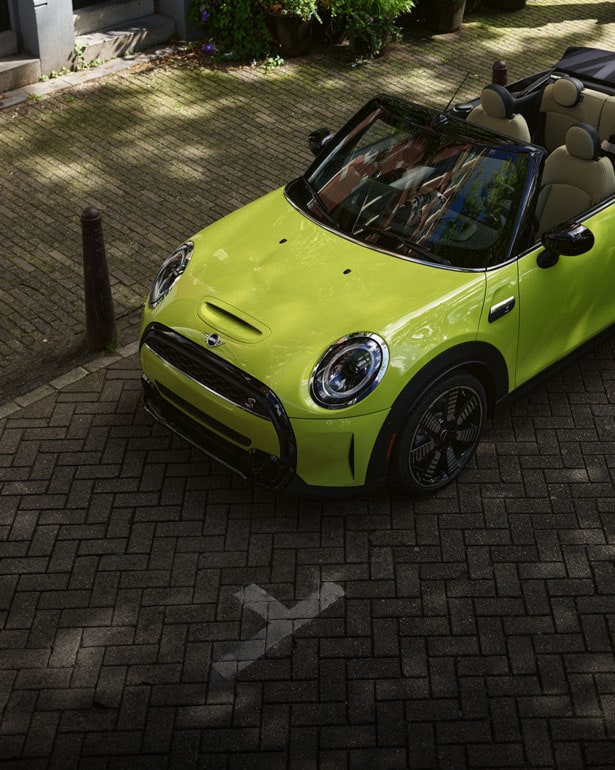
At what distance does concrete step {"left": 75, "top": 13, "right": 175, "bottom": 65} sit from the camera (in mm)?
10734

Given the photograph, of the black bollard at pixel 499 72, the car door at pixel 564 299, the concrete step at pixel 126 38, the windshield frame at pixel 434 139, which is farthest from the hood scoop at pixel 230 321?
the concrete step at pixel 126 38

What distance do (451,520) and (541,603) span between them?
727 mm

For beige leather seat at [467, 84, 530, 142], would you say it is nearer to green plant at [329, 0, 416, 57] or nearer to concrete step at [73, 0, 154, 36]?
green plant at [329, 0, 416, 57]

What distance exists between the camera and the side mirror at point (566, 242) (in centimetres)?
572

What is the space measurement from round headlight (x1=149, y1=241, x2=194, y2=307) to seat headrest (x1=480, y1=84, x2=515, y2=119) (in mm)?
2362

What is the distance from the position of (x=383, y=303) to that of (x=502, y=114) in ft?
7.37

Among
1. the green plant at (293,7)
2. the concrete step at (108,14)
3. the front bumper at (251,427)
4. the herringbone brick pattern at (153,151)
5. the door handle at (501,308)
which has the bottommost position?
the herringbone brick pattern at (153,151)

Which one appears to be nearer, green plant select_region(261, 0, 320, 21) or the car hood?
the car hood

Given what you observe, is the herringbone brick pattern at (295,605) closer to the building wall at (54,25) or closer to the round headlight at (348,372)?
the round headlight at (348,372)

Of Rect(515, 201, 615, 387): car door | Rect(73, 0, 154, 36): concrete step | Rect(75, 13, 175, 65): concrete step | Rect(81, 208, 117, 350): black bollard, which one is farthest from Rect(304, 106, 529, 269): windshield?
Rect(73, 0, 154, 36): concrete step

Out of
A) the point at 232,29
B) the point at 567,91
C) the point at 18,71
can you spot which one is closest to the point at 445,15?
the point at 232,29

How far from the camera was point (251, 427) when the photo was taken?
17.3 ft

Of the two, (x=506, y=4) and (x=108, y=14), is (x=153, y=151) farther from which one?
(x=506, y=4)

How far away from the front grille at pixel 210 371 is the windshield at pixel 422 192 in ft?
4.00
